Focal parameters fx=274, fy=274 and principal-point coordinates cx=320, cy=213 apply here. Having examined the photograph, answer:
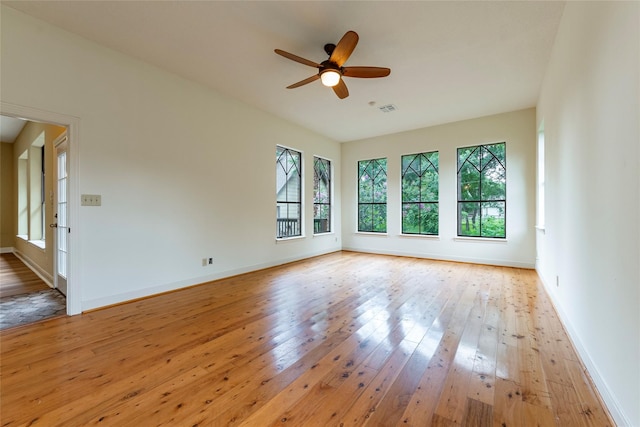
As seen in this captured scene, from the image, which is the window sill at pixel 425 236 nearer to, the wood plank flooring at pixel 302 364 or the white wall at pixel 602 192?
the wood plank flooring at pixel 302 364

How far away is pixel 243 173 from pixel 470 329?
383 cm

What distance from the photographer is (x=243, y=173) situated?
4637 millimetres

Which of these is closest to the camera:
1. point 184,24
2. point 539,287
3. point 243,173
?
point 184,24

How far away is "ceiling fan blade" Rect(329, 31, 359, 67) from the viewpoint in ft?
7.85

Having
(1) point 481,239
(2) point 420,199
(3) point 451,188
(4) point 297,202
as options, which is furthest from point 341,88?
(1) point 481,239

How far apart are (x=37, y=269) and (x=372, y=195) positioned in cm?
674

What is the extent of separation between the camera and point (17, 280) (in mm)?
4211

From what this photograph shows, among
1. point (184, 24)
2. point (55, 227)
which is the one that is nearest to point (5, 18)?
point (184, 24)

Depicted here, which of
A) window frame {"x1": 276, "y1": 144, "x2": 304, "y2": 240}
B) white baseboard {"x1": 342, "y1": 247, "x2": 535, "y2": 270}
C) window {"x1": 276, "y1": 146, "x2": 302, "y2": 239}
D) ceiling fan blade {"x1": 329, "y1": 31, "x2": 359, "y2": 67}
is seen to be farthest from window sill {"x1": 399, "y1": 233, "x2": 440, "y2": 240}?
ceiling fan blade {"x1": 329, "y1": 31, "x2": 359, "y2": 67}

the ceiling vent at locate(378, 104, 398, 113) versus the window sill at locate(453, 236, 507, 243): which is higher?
the ceiling vent at locate(378, 104, 398, 113)

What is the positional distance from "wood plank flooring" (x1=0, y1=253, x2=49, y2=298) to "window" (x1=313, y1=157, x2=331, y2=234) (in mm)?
4714

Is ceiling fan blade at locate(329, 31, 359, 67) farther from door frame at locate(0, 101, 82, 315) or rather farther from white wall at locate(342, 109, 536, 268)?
white wall at locate(342, 109, 536, 268)

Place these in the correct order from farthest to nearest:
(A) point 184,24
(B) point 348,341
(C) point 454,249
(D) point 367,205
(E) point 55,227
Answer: (D) point 367,205
(C) point 454,249
(E) point 55,227
(A) point 184,24
(B) point 348,341

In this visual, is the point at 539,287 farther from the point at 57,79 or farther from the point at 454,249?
the point at 57,79
